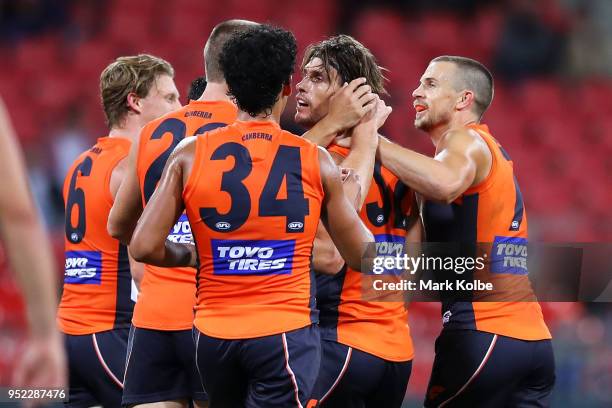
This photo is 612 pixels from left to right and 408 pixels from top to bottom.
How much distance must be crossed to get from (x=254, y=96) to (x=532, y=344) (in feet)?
5.48

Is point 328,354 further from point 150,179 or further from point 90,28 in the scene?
point 90,28

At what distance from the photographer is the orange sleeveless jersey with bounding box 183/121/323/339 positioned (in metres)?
3.46

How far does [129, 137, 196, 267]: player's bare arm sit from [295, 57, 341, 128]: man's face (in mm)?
872

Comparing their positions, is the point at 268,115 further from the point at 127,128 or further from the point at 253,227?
the point at 127,128

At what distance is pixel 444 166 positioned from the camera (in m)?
4.23

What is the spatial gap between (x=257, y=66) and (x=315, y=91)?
31.1 inches

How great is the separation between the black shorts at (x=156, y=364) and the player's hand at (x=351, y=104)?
3.85 ft

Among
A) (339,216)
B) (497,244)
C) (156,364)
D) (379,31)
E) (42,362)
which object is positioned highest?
(379,31)

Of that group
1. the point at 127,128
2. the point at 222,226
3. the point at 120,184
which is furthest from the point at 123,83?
the point at 222,226

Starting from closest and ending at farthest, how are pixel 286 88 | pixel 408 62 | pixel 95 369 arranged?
pixel 286 88 < pixel 95 369 < pixel 408 62

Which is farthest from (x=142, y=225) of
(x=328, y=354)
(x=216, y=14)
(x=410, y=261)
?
(x=216, y=14)

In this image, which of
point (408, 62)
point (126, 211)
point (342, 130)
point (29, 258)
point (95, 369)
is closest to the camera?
point (29, 258)

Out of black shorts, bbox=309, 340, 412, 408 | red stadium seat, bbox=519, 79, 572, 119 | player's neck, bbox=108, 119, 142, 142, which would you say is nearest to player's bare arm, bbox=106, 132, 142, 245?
black shorts, bbox=309, 340, 412, 408

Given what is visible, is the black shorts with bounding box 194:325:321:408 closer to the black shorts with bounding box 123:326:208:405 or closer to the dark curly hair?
the dark curly hair
